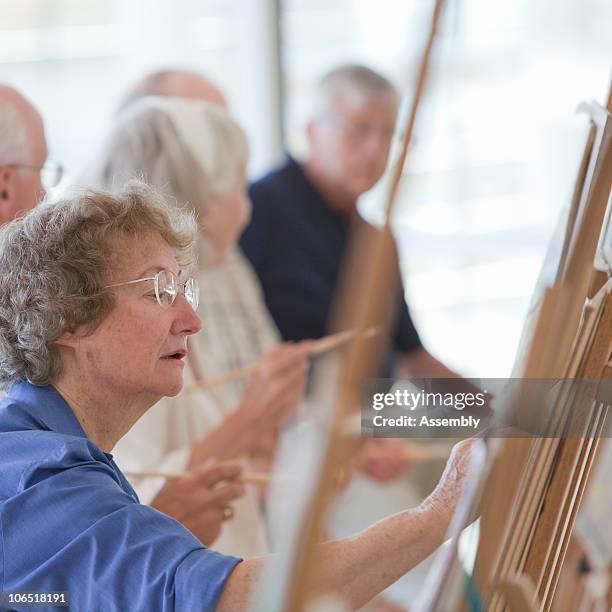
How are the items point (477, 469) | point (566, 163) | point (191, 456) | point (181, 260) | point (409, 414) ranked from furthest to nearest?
point (566, 163), point (191, 456), point (181, 260), point (409, 414), point (477, 469)

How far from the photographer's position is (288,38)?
4070 millimetres

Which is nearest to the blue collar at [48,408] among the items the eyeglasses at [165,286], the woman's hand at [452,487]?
the eyeglasses at [165,286]

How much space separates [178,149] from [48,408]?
3.38 feet

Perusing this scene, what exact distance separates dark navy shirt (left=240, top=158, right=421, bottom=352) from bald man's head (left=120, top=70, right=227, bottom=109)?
A: 15.3 inches

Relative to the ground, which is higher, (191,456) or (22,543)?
(22,543)

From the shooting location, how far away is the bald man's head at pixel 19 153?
1755 millimetres

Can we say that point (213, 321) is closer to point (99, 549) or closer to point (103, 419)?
point (103, 419)

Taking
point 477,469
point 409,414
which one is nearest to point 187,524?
point 409,414

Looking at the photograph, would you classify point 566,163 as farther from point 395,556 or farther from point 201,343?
point 395,556

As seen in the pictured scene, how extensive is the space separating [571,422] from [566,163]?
10.2 ft

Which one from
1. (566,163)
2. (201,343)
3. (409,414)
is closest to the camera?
(409,414)

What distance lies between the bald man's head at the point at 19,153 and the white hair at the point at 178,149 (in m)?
0.21

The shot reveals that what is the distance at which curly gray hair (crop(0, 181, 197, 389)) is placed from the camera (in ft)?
4.02

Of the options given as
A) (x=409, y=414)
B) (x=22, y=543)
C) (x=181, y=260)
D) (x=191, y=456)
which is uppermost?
(x=181, y=260)
